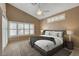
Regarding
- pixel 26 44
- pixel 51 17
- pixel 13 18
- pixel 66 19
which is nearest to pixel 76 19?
pixel 66 19

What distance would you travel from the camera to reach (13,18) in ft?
5.64

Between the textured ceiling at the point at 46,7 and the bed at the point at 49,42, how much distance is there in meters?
0.44

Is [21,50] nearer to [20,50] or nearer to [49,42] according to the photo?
[20,50]

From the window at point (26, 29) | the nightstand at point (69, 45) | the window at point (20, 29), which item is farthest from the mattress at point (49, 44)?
the window at point (20, 29)

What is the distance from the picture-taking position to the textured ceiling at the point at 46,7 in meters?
1.72

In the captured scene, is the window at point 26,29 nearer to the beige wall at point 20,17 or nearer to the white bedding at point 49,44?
the beige wall at point 20,17

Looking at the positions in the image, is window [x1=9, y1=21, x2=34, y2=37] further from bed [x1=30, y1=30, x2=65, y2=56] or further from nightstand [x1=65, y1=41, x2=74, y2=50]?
nightstand [x1=65, y1=41, x2=74, y2=50]

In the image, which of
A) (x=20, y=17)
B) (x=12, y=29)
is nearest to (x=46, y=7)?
(x=20, y=17)

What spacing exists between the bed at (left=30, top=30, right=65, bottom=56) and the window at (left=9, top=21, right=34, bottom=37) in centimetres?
18

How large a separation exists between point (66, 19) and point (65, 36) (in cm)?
39

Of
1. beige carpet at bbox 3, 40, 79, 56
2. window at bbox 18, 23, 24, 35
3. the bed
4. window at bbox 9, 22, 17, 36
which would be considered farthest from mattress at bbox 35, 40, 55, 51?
window at bbox 9, 22, 17, 36

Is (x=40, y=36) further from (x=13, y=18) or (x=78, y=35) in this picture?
(x=78, y=35)

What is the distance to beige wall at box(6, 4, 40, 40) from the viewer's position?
170cm

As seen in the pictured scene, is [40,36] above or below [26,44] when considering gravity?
above
